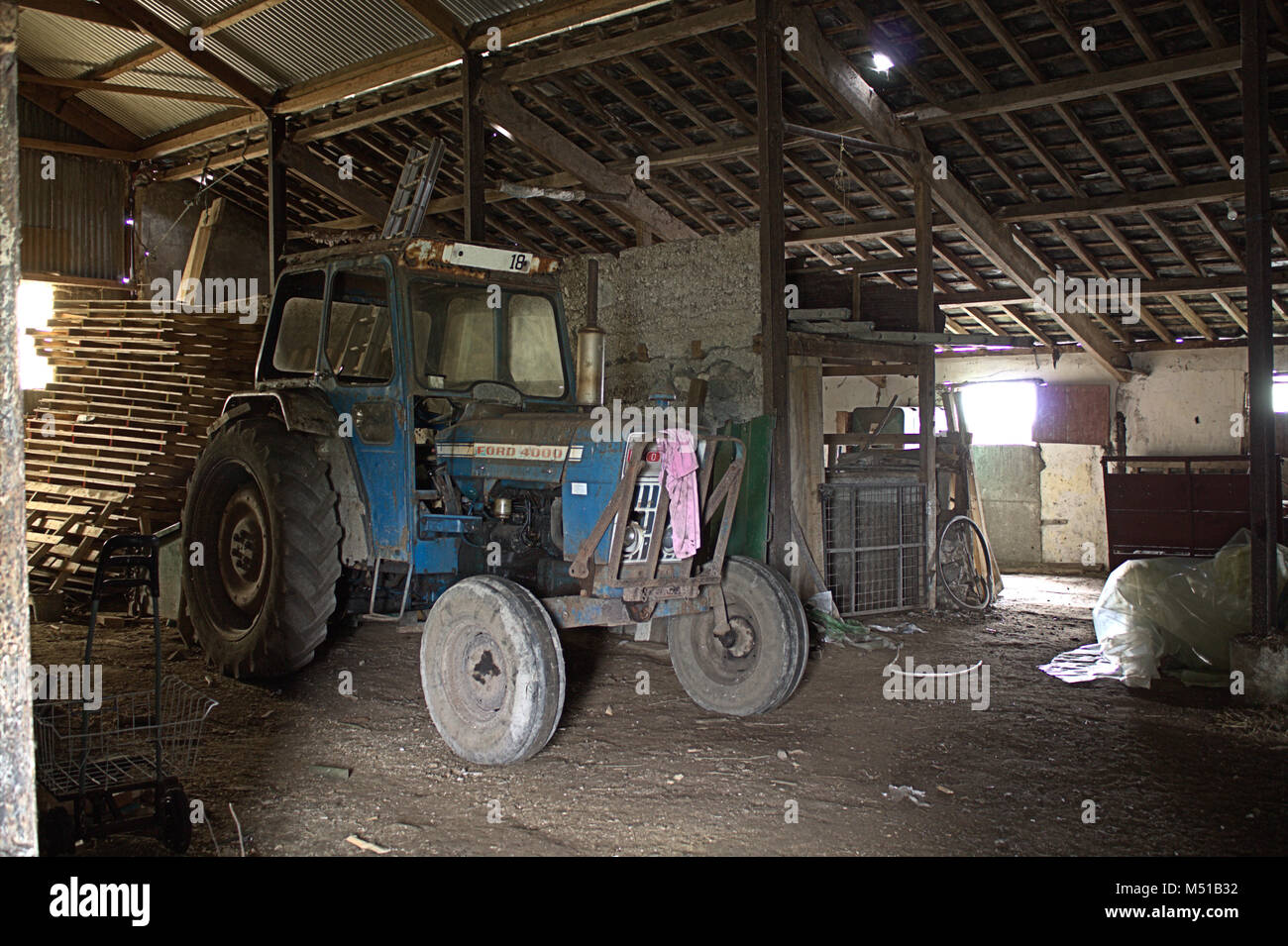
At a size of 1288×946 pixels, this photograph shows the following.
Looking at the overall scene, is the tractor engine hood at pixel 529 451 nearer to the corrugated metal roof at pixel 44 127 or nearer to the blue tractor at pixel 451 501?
the blue tractor at pixel 451 501

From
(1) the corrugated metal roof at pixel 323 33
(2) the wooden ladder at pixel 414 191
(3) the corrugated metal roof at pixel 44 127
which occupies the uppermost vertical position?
(3) the corrugated metal roof at pixel 44 127

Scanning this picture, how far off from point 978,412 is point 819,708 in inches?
417

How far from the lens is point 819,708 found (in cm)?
563

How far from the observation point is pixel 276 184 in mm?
11312

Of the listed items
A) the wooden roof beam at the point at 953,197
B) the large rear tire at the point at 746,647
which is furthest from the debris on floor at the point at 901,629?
the wooden roof beam at the point at 953,197

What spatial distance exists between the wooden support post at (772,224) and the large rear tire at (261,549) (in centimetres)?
320

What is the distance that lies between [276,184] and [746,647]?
28.7ft

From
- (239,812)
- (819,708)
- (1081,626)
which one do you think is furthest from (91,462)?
(1081,626)

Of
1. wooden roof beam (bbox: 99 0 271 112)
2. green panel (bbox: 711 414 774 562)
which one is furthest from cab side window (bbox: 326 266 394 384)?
wooden roof beam (bbox: 99 0 271 112)

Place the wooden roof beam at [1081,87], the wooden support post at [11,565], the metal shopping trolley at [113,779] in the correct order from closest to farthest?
the wooden support post at [11,565] < the metal shopping trolley at [113,779] < the wooden roof beam at [1081,87]

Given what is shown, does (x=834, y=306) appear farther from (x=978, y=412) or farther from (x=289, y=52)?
(x=978, y=412)

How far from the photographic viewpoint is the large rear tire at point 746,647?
5.14m

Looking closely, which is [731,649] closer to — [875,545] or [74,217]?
[875,545]

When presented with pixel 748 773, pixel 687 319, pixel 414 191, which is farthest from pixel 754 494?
pixel 414 191
